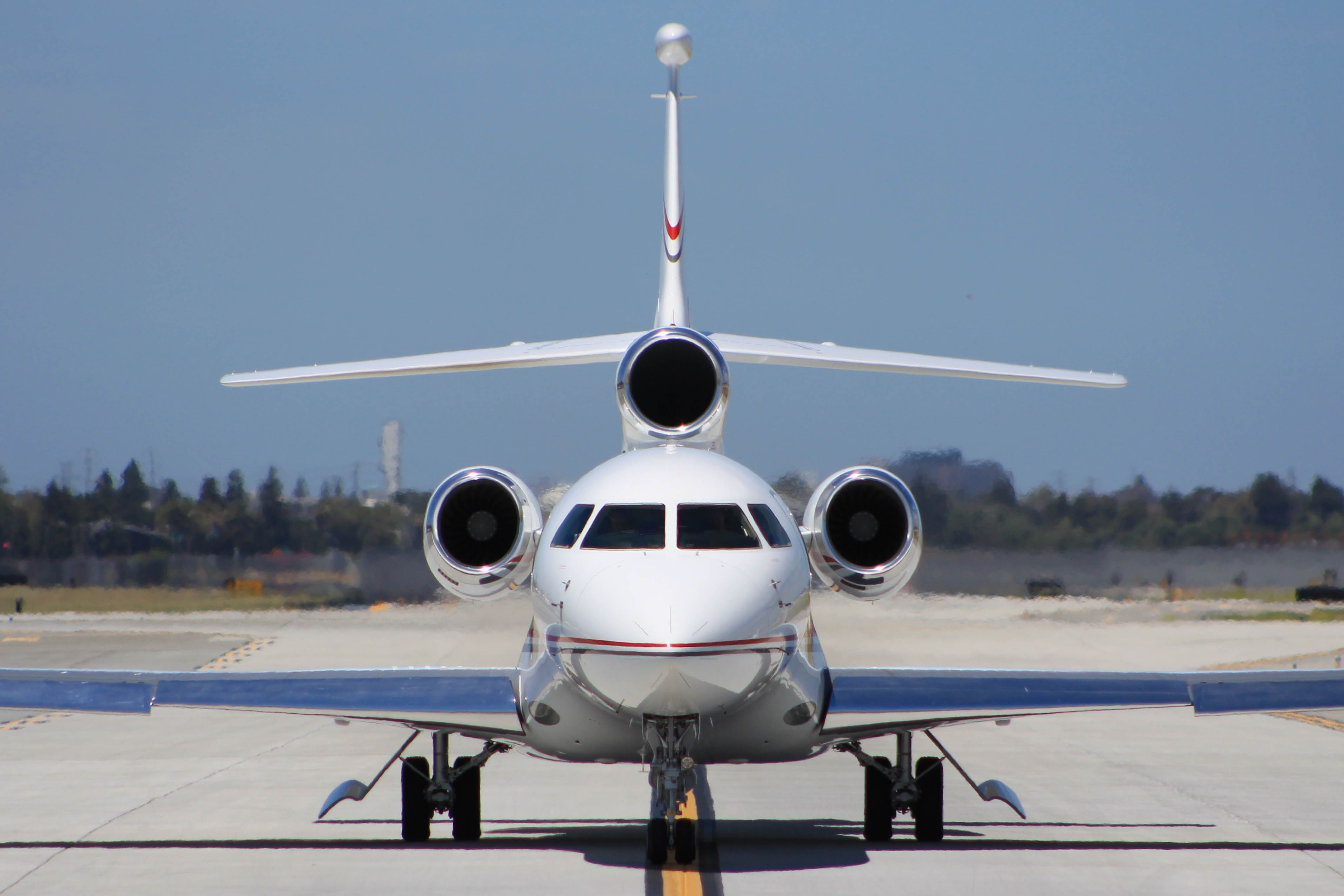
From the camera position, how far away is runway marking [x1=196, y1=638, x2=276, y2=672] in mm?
29547

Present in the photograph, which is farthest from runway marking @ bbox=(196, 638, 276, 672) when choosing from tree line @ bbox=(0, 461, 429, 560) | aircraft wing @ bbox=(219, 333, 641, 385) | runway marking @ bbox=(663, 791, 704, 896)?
runway marking @ bbox=(663, 791, 704, 896)

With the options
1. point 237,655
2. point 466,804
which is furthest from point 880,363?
point 237,655

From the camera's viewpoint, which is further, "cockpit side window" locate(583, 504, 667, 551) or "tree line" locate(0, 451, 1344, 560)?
"tree line" locate(0, 451, 1344, 560)

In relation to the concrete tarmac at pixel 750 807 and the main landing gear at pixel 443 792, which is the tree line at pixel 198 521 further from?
the main landing gear at pixel 443 792

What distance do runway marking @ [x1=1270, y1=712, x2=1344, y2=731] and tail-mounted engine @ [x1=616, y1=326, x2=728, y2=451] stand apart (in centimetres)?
1211

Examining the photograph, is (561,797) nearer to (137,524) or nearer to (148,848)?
(148,848)

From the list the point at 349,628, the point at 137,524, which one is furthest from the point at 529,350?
the point at 137,524

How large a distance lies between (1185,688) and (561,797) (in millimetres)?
5977

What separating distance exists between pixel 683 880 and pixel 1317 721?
15.5 metres

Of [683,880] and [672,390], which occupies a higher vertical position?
[672,390]

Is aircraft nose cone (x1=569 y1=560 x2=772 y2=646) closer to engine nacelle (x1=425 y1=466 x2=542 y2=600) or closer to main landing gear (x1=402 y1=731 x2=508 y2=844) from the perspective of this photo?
engine nacelle (x1=425 y1=466 x2=542 y2=600)

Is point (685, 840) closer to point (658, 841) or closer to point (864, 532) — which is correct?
point (658, 841)

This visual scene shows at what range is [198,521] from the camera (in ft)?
128

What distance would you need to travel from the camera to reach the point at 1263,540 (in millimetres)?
32594
